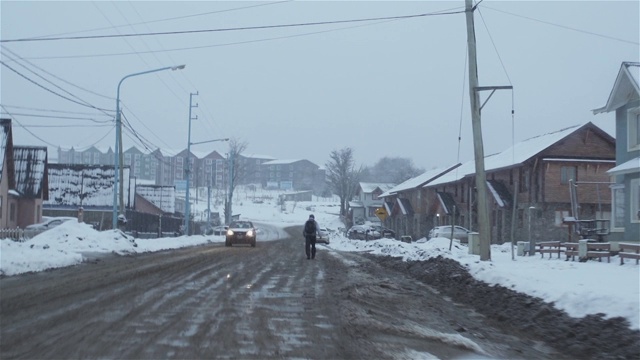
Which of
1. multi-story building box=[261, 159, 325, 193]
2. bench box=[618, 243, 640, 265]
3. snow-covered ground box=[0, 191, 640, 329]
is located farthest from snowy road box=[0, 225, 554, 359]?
multi-story building box=[261, 159, 325, 193]

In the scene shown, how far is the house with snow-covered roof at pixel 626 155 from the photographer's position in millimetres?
25875

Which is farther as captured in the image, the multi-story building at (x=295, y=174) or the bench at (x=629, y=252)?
the multi-story building at (x=295, y=174)

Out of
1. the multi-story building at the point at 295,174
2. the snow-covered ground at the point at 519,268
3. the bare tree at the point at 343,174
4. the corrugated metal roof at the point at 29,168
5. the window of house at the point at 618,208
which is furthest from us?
the multi-story building at the point at 295,174

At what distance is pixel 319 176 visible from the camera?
182 metres

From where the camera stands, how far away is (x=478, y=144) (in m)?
Result: 19.9

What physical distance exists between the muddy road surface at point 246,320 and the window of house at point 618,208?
13878mm

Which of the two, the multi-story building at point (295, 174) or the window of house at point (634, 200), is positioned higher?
the multi-story building at point (295, 174)

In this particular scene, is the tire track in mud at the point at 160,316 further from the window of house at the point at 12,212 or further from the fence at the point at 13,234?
the window of house at the point at 12,212

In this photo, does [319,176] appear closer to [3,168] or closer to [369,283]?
[3,168]

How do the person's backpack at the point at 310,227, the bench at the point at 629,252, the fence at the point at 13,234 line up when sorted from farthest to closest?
the fence at the point at 13,234, the person's backpack at the point at 310,227, the bench at the point at 629,252

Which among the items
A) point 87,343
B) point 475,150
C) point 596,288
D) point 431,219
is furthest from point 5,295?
point 431,219

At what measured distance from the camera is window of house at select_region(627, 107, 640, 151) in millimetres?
26891

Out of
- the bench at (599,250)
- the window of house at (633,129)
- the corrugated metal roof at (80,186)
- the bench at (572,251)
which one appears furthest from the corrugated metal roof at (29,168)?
the bench at (599,250)

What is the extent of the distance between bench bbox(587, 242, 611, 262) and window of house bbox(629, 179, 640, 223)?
6745 mm
